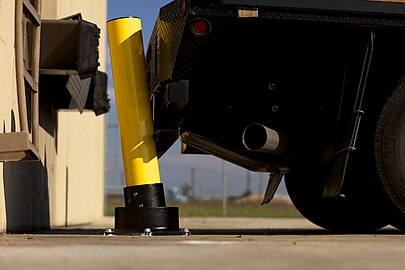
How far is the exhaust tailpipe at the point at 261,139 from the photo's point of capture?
18.1 ft

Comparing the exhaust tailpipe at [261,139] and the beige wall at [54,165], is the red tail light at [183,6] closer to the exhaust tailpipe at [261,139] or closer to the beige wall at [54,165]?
the exhaust tailpipe at [261,139]

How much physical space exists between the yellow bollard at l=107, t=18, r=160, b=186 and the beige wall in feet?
3.09

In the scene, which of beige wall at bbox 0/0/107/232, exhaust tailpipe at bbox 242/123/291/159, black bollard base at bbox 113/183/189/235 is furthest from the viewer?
beige wall at bbox 0/0/107/232

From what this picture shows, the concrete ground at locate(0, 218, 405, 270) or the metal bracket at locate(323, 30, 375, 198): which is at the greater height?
the metal bracket at locate(323, 30, 375, 198)

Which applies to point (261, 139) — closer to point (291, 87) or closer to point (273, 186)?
point (291, 87)

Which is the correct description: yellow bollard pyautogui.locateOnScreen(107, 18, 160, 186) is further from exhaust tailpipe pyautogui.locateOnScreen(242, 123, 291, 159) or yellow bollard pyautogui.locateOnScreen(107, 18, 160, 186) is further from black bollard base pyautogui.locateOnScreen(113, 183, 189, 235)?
exhaust tailpipe pyautogui.locateOnScreen(242, 123, 291, 159)

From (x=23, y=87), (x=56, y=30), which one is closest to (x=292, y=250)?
(x=23, y=87)

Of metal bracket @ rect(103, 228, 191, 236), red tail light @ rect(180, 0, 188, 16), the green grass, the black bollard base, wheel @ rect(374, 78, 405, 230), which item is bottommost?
the green grass

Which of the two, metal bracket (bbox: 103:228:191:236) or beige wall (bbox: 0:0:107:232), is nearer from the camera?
metal bracket (bbox: 103:228:191:236)

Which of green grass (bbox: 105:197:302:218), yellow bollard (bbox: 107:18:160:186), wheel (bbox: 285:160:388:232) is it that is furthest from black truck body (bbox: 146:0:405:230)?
green grass (bbox: 105:197:302:218)

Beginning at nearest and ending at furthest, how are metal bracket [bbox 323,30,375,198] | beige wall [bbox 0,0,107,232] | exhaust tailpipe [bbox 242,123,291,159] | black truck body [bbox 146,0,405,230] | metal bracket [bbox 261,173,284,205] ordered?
black truck body [bbox 146,0,405,230] → metal bracket [bbox 323,30,375,198] → exhaust tailpipe [bbox 242,123,291,159] → metal bracket [bbox 261,173,284,205] → beige wall [bbox 0,0,107,232]

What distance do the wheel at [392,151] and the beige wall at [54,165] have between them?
109 inches

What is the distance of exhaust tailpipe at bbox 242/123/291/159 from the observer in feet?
18.1

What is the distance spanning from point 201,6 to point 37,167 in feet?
12.0
